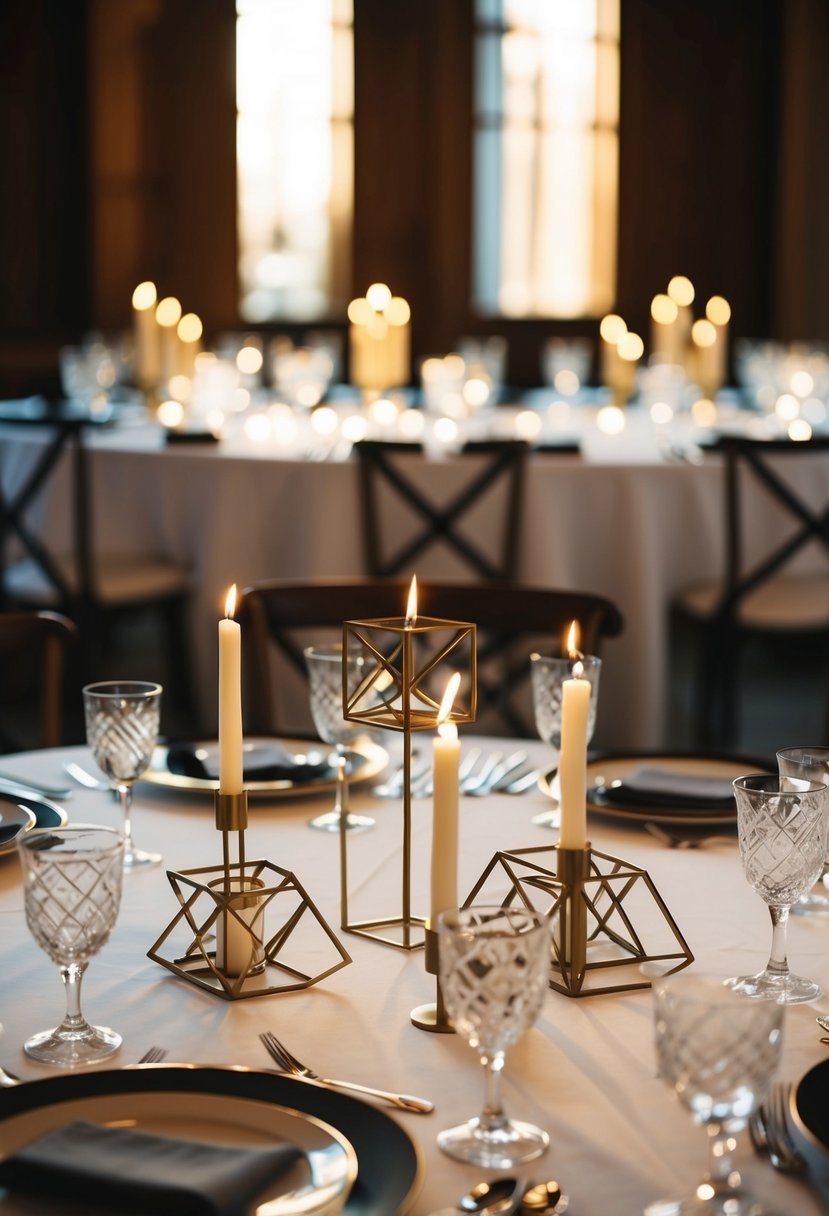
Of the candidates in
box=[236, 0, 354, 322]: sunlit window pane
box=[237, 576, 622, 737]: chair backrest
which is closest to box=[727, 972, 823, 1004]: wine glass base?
box=[237, 576, 622, 737]: chair backrest

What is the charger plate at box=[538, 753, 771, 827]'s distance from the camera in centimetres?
153

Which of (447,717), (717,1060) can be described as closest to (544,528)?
(447,717)

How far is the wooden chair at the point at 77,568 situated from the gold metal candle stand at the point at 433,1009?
304cm

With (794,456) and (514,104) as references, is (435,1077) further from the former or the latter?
(514,104)

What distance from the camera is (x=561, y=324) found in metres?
7.79

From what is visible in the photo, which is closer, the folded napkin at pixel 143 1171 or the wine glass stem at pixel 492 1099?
the folded napkin at pixel 143 1171

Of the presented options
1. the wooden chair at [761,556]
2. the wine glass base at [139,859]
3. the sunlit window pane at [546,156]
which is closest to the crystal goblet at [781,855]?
the wine glass base at [139,859]

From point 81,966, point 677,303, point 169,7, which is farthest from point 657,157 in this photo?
point 81,966

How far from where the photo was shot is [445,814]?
0.98 metres

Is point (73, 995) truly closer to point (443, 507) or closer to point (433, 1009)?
point (433, 1009)

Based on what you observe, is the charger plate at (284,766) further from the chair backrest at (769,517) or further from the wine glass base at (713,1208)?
the chair backrest at (769,517)

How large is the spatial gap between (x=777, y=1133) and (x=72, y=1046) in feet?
1.47

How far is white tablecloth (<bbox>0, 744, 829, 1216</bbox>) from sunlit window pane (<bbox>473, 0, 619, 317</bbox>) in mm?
6460

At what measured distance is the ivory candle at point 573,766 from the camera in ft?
3.33
